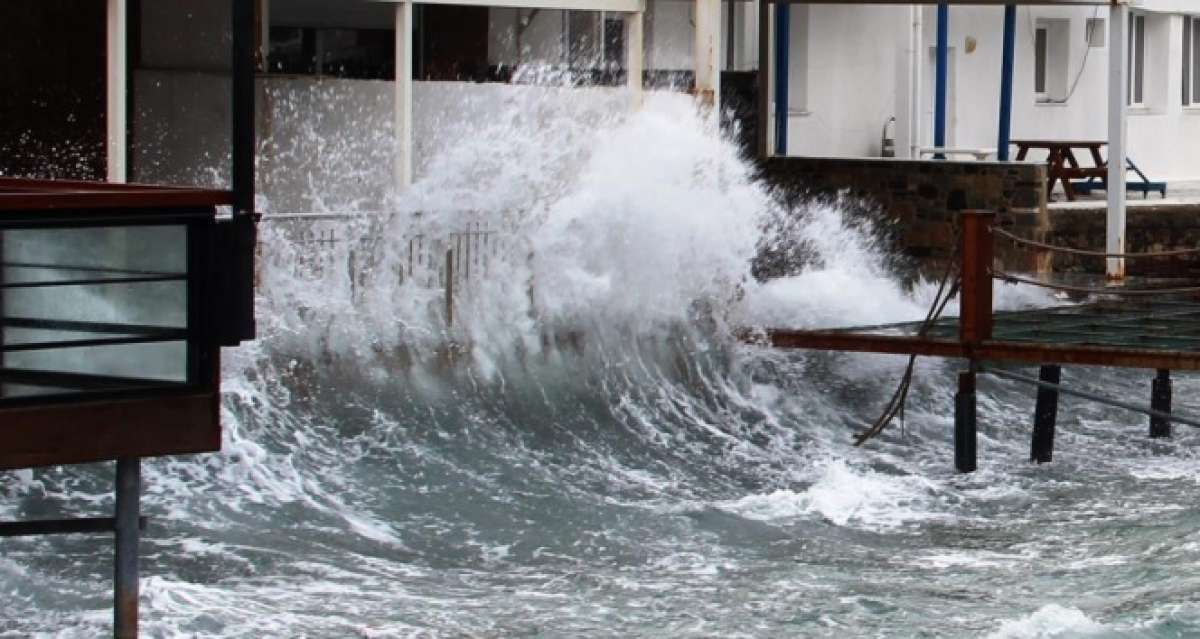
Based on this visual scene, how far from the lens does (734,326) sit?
18469 mm

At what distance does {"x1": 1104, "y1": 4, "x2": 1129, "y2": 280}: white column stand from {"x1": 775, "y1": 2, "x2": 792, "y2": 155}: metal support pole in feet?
13.9

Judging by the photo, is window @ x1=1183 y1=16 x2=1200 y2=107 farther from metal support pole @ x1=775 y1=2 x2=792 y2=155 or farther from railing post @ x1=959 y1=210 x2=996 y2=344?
railing post @ x1=959 y1=210 x2=996 y2=344

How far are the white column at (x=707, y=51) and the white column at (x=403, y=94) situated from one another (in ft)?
10.4

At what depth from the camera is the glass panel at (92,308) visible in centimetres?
805

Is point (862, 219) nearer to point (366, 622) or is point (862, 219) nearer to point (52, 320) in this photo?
point (366, 622)

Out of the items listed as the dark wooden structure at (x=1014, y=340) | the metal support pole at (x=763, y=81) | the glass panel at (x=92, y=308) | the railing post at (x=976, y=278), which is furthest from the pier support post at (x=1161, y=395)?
the glass panel at (x=92, y=308)

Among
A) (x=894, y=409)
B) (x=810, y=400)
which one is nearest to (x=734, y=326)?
(x=810, y=400)

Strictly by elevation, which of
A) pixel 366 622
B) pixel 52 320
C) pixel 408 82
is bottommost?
pixel 366 622

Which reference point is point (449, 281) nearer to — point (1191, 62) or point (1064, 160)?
point (1064, 160)

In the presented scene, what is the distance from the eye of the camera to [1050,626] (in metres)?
10.5

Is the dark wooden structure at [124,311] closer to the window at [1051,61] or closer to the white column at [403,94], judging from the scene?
the white column at [403,94]

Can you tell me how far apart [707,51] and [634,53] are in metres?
0.80

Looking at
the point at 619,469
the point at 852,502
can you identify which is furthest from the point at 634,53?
the point at 852,502

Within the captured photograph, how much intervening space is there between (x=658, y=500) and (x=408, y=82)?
3.98 metres
